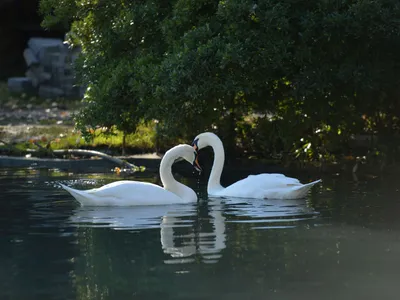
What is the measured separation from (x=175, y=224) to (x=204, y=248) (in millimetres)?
1457

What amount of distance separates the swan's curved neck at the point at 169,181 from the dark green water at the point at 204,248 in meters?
0.32

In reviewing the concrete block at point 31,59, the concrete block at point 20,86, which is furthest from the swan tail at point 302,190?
the concrete block at point 31,59

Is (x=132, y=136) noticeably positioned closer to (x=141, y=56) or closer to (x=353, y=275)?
(x=141, y=56)

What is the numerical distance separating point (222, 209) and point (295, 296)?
4.39m

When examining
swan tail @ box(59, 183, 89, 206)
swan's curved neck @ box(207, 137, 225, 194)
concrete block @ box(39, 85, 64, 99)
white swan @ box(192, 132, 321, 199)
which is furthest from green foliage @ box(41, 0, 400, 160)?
concrete block @ box(39, 85, 64, 99)

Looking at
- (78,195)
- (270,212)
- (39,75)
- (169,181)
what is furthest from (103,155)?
(39,75)

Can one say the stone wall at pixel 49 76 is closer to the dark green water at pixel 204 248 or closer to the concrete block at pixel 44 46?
the concrete block at pixel 44 46

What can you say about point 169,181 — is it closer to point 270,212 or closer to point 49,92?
point 270,212

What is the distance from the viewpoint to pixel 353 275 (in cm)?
755

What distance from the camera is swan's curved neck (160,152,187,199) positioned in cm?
1177

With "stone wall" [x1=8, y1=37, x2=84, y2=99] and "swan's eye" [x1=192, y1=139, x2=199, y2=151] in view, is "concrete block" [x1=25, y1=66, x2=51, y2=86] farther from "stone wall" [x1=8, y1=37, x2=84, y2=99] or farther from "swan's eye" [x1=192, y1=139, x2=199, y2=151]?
"swan's eye" [x1=192, y1=139, x2=199, y2=151]

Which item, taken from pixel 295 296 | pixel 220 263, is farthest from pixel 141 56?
pixel 295 296

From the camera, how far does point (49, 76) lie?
83.9 ft

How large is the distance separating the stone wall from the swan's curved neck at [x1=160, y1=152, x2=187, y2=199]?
13.3m
